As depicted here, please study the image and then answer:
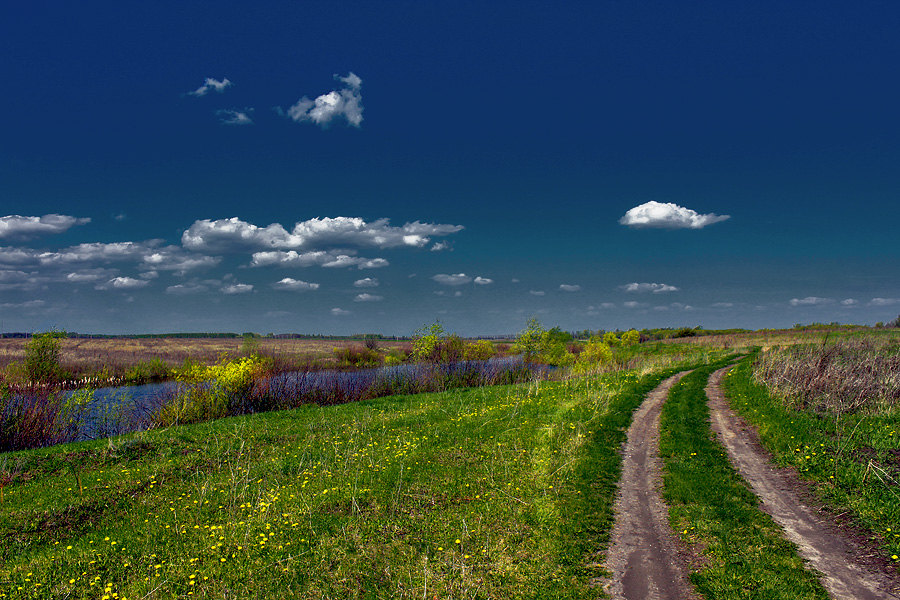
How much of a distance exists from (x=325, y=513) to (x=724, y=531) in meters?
7.39

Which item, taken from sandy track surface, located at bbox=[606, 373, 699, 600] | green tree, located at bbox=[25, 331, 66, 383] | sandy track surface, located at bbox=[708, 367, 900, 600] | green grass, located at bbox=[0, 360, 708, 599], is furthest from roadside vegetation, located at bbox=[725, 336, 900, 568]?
green tree, located at bbox=[25, 331, 66, 383]

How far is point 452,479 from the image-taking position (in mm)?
10859

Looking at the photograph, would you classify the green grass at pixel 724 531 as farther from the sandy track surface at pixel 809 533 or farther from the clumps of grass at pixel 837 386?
the clumps of grass at pixel 837 386

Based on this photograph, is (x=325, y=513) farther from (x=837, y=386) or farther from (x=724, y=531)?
(x=837, y=386)

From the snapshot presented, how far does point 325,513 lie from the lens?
9.17 m

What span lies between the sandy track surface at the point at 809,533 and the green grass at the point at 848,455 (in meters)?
0.46

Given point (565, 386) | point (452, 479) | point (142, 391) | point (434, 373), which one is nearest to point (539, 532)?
point (452, 479)

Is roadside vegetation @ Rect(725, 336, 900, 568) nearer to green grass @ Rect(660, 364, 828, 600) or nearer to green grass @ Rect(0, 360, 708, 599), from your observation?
green grass @ Rect(660, 364, 828, 600)

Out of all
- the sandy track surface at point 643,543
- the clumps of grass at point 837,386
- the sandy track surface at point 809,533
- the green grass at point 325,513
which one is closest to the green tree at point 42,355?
the green grass at point 325,513

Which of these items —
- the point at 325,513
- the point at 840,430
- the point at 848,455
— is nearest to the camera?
the point at 325,513

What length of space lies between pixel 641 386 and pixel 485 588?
20.1 meters

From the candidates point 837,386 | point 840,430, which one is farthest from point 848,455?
point 837,386

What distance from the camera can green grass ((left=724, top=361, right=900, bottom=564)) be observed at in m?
8.16

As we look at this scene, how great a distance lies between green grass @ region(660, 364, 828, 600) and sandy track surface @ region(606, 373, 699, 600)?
25cm
